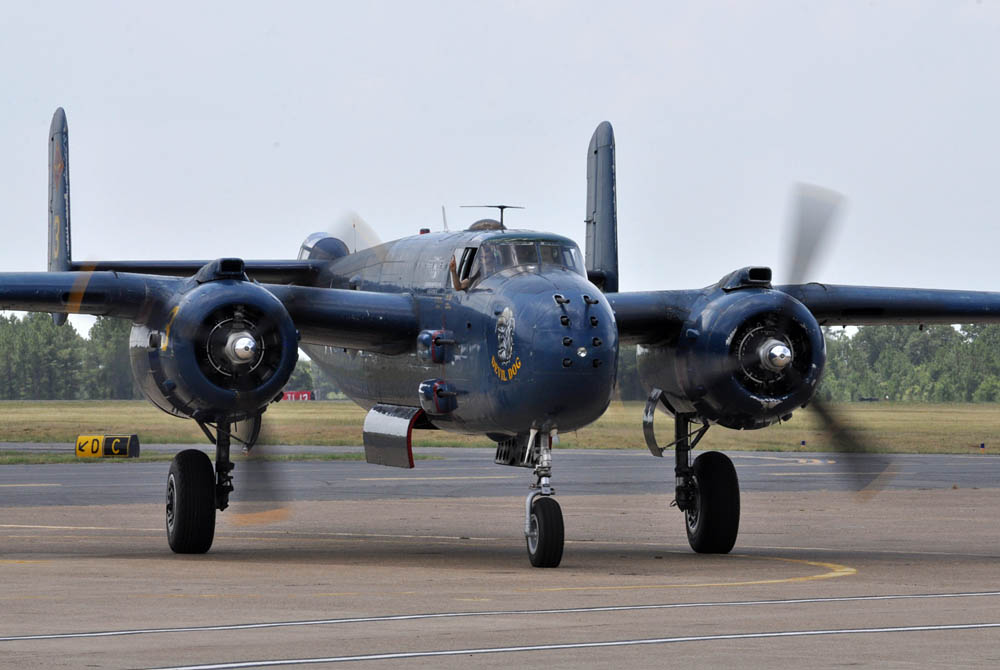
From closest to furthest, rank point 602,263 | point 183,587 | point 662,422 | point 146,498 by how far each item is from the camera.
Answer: point 183,587 < point 602,263 < point 146,498 < point 662,422

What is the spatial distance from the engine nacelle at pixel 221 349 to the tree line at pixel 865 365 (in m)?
54.4

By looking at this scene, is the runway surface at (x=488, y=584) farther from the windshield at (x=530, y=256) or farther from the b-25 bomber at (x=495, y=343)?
the windshield at (x=530, y=256)

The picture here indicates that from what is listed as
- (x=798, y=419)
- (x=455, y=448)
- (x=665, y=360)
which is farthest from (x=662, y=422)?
(x=665, y=360)

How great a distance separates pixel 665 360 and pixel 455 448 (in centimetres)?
4148

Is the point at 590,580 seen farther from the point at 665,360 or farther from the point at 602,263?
the point at 602,263

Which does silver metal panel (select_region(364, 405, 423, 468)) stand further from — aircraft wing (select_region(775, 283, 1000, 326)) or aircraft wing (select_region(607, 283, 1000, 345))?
aircraft wing (select_region(775, 283, 1000, 326))

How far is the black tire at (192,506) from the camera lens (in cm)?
2153

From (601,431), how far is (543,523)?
5751cm

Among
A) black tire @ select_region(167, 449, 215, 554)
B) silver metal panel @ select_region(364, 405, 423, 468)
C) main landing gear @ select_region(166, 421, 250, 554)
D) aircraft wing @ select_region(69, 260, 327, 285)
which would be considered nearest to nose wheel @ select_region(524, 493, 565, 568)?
silver metal panel @ select_region(364, 405, 423, 468)

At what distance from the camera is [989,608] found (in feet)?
47.2

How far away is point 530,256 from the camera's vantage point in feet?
67.3

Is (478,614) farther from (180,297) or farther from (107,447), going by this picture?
(107,447)

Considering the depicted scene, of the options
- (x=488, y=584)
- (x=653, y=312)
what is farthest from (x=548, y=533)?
(x=653, y=312)

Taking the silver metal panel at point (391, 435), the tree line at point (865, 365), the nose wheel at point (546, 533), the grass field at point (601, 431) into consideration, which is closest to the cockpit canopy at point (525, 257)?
→ the silver metal panel at point (391, 435)
